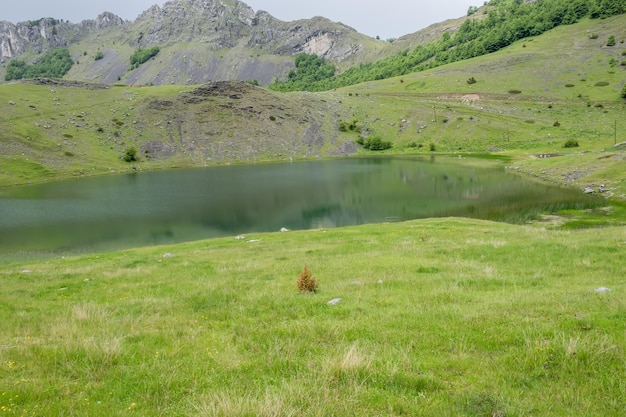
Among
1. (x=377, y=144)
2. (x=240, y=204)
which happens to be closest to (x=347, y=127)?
(x=377, y=144)

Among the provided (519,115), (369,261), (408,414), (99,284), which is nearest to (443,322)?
(408,414)

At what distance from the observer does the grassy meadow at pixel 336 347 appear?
236 inches

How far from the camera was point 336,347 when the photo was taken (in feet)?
26.8

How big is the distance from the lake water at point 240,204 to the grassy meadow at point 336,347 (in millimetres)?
35626

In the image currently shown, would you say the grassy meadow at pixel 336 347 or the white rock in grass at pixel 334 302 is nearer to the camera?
the grassy meadow at pixel 336 347

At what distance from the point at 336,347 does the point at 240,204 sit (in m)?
61.1

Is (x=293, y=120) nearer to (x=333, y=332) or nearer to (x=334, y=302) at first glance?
(x=334, y=302)

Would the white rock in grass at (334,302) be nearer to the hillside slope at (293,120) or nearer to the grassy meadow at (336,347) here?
the grassy meadow at (336,347)

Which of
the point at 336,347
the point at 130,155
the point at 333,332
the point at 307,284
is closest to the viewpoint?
the point at 336,347

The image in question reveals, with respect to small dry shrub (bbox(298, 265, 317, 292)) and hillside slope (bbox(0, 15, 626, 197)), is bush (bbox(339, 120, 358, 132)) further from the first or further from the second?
small dry shrub (bbox(298, 265, 317, 292))

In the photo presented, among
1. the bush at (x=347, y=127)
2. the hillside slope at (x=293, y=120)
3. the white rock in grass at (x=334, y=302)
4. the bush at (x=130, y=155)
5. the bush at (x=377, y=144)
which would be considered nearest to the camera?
the white rock in grass at (x=334, y=302)

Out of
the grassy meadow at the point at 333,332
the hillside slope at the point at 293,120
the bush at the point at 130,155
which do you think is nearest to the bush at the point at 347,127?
the hillside slope at the point at 293,120

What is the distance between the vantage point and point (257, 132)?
527 feet

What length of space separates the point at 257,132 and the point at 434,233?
134 meters
